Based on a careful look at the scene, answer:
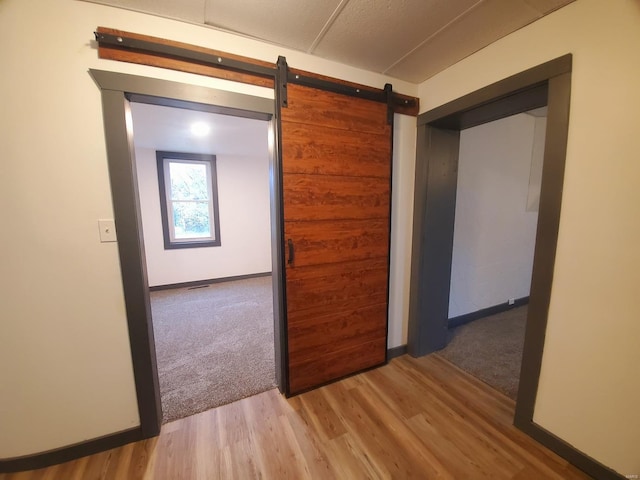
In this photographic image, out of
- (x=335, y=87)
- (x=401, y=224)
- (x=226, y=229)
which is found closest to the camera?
(x=335, y=87)

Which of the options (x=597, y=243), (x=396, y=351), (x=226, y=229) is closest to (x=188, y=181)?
(x=226, y=229)

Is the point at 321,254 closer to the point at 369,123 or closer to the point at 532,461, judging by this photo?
the point at 369,123

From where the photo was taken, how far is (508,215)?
2980mm

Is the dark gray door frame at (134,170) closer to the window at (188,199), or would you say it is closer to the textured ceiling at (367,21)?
the textured ceiling at (367,21)

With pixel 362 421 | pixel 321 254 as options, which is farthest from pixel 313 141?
pixel 362 421

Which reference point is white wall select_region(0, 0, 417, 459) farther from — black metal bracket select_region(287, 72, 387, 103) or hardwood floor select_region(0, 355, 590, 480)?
black metal bracket select_region(287, 72, 387, 103)

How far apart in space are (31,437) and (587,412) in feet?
9.85

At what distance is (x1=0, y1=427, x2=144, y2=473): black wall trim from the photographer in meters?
1.26

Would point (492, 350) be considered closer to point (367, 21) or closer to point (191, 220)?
point (367, 21)

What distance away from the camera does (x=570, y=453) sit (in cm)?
130

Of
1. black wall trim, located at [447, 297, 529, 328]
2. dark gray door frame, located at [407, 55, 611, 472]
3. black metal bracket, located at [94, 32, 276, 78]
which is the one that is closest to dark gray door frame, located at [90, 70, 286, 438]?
black metal bracket, located at [94, 32, 276, 78]

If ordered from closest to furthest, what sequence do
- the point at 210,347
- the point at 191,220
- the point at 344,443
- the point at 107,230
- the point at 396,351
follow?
the point at 107,230, the point at 344,443, the point at 396,351, the point at 210,347, the point at 191,220

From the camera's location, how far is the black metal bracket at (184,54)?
119 cm

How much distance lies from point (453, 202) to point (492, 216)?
43.5 inches
